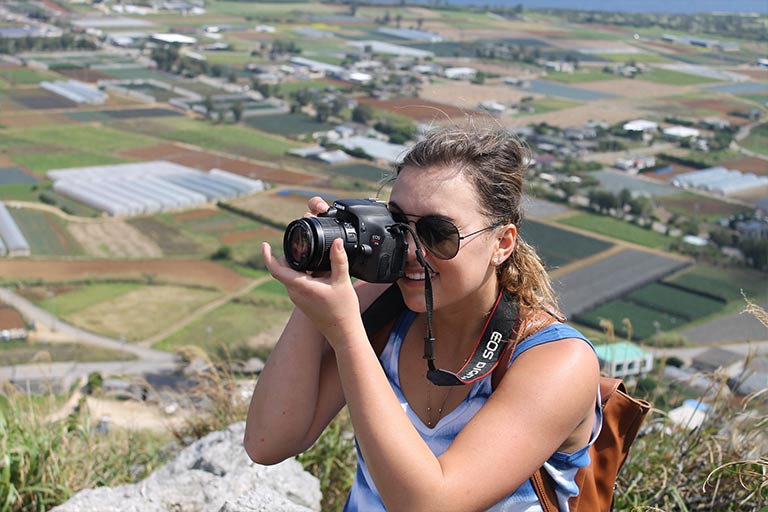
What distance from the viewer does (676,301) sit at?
90.0ft

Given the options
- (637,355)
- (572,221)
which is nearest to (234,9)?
(572,221)

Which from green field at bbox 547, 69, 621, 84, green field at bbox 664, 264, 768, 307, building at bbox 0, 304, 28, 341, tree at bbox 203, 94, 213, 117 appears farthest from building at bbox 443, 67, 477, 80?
building at bbox 0, 304, 28, 341

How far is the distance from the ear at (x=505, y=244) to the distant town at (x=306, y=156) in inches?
15.6

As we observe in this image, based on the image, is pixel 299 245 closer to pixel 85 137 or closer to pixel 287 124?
pixel 85 137

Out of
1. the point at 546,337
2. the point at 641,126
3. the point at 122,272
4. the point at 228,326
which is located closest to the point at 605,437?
the point at 546,337

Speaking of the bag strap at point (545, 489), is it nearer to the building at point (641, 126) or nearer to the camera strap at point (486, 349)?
the camera strap at point (486, 349)

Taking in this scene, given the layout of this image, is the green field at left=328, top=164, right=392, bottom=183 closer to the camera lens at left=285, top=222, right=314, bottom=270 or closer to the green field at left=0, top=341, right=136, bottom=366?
the green field at left=0, top=341, right=136, bottom=366

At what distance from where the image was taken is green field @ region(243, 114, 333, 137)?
4819cm

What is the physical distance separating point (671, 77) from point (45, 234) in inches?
1718

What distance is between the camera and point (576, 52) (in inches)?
2749

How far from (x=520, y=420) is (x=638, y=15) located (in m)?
92.3

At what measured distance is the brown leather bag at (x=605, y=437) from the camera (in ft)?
6.43

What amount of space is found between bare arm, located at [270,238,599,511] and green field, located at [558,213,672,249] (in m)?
32.7

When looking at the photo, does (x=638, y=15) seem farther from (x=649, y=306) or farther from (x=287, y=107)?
(x=649, y=306)
